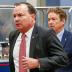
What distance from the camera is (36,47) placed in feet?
6.26

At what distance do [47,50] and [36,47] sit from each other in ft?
0.27

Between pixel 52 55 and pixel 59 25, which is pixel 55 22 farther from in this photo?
pixel 52 55

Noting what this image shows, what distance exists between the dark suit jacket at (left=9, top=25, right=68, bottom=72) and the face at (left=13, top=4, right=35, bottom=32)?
0.09 m

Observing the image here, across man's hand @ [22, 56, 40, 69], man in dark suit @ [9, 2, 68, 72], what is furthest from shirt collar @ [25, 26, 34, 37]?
man's hand @ [22, 56, 40, 69]

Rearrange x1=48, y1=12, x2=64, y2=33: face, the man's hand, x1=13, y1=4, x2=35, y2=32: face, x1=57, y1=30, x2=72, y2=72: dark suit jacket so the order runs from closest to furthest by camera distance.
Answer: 1. the man's hand
2. x1=13, y1=4, x2=35, y2=32: face
3. x1=57, y1=30, x2=72, y2=72: dark suit jacket
4. x1=48, y1=12, x2=64, y2=33: face

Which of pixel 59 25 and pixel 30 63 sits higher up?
pixel 59 25

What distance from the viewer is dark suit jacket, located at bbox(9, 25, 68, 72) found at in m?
1.83

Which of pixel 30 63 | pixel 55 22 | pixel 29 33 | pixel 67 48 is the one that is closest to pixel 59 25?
pixel 55 22

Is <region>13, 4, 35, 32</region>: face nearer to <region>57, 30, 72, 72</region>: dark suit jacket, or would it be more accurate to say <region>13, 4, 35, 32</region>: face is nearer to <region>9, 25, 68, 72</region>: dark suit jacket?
<region>9, 25, 68, 72</region>: dark suit jacket

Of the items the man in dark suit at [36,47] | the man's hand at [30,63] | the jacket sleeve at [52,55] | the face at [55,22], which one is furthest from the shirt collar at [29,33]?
the face at [55,22]

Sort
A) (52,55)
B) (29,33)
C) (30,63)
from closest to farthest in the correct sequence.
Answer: (30,63), (52,55), (29,33)

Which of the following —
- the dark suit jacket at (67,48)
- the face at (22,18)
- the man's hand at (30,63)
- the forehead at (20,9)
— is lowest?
the dark suit jacket at (67,48)

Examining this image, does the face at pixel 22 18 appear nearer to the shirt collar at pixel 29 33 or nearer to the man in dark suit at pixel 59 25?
the shirt collar at pixel 29 33

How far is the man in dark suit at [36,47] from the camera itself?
182cm
